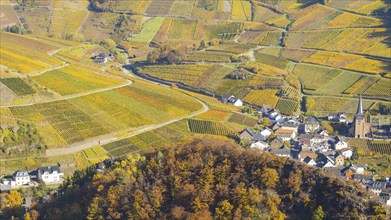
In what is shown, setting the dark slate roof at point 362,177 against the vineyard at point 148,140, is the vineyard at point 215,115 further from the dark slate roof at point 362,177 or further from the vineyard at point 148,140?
the dark slate roof at point 362,177

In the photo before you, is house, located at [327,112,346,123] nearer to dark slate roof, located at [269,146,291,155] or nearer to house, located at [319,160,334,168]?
dark slate roof, located at [269,146,291,155]

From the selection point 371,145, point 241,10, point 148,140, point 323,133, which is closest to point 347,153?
point 371,145

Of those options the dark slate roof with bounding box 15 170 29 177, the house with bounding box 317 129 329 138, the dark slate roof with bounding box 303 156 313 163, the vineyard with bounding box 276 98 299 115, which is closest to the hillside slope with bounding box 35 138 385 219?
the dark slate roof with bounding box 15 170 29 177

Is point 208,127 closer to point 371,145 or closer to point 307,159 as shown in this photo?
point 307,159

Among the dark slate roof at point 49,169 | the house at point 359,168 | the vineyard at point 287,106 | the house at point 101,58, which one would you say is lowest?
the house at point 101,58

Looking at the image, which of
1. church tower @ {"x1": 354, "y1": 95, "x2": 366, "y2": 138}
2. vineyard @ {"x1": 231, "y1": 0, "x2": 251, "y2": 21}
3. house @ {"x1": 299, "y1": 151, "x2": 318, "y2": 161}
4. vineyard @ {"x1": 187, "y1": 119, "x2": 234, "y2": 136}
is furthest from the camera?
vineyard @ {"x1": 231, "y1": 0, "x2": 251, "y2": 21}

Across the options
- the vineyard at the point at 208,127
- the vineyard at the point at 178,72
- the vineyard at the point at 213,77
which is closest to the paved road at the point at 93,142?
the vineyard at the point at 208,127
